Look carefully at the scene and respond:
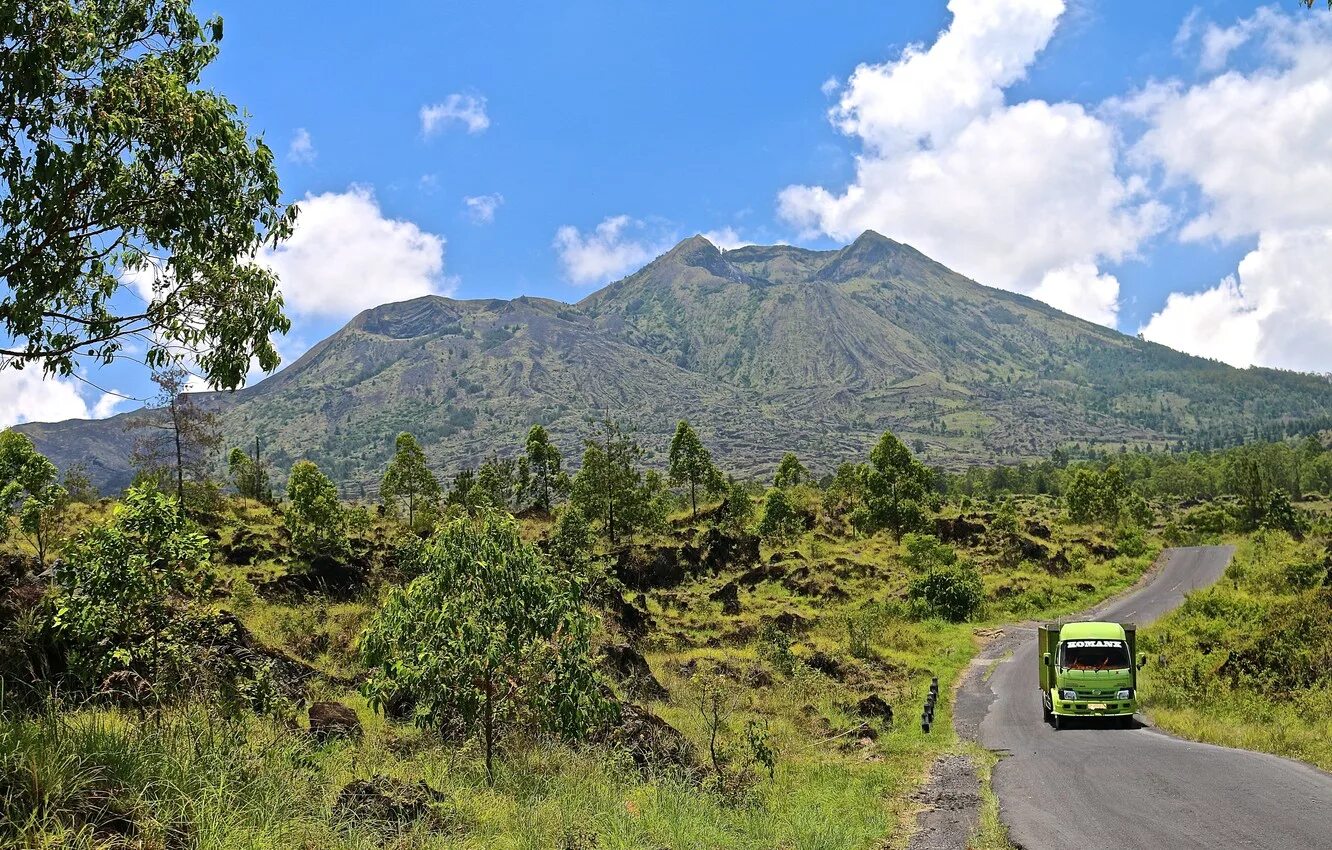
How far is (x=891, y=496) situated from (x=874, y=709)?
137 feet

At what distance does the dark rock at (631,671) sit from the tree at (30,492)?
1734cm

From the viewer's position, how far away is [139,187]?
23.5 feet

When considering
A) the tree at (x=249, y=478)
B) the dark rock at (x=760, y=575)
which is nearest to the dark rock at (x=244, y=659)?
the dark rock at (x=760, y=575)

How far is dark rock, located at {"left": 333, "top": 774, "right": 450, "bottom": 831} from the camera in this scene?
7.50 m

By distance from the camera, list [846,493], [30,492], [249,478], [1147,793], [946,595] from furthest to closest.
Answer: [846,493]
[249,478]
[946,595]
[30,492]
[1147,793]

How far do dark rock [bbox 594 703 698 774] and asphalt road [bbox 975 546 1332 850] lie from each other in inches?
208

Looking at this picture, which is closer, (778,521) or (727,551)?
(727,551)

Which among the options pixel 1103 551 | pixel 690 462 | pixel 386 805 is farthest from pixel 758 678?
Answer: pixel 1103 551

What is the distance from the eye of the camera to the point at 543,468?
67.8 meters

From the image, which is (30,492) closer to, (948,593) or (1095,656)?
(1095,656)

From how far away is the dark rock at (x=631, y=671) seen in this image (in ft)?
64.1

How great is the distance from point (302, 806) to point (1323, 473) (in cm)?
18480

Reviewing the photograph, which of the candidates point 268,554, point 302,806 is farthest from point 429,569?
point 268,554

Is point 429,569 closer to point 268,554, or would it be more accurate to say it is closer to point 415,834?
point 415,834
